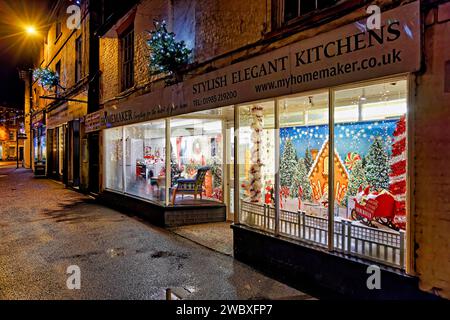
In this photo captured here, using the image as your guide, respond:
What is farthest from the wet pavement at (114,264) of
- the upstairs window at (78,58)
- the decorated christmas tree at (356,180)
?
the upstairs window at (78,58)

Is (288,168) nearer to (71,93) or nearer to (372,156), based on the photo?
(372,156)

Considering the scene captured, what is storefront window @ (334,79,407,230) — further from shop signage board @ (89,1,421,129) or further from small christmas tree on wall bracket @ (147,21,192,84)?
small christmas tree on wall bracket @ (147,21,192,84)

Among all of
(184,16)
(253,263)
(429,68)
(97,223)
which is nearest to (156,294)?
(253,263)

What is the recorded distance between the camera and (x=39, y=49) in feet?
93.2

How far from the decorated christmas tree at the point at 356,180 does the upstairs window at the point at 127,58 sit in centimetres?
825

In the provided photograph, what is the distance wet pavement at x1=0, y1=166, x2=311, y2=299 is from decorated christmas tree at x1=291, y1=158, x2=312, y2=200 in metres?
1.61

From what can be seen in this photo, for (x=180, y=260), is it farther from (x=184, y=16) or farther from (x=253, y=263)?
(x=184, y=16)

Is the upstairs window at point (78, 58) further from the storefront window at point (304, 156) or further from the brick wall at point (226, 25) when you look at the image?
the storefront window at point (304, 156)

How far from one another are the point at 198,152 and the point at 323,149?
16.5ft

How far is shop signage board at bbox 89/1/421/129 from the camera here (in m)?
3.75

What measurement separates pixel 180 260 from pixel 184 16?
225 inches

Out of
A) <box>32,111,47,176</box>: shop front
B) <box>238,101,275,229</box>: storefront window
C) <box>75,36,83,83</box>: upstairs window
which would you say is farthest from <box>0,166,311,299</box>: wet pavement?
<box>32,111,47,176</box>: shop front

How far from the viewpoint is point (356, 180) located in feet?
17.7
